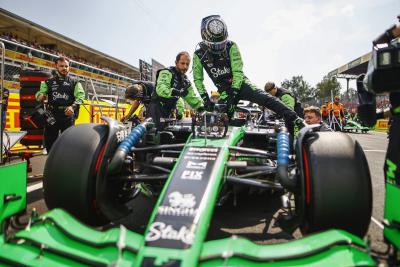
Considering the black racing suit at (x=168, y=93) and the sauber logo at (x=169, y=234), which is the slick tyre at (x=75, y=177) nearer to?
the sauber logo at (x=169, y=234)

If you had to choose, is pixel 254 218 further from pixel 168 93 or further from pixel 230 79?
pixel 168 93

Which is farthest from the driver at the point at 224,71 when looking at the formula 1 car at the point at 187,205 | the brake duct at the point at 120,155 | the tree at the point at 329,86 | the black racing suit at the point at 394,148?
the tree at the point at 329,86

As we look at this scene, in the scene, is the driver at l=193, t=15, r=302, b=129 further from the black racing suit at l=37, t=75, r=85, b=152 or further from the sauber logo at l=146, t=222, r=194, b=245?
the sauber logo at l=146, t=222, r=194, b=245

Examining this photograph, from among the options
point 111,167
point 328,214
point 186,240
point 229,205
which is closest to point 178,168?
point 111,167

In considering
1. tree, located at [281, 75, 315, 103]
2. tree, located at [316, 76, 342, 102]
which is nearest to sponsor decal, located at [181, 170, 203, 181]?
tree, located at [316, 76, 342, 102]

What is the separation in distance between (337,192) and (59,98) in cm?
454

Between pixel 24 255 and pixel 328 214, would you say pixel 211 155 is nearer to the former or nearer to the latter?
pixel 328 214

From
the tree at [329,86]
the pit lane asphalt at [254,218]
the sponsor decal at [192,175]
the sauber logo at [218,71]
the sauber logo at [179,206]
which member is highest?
the tree at [329,86]

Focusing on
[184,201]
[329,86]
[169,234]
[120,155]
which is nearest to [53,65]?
[120,155]

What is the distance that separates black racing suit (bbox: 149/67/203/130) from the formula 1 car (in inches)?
72.7

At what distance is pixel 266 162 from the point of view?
347 centimetres

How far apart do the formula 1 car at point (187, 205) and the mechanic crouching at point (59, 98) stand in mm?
2652

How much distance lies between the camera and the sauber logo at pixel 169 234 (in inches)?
62.6

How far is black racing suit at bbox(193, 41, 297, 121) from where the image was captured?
412cm
